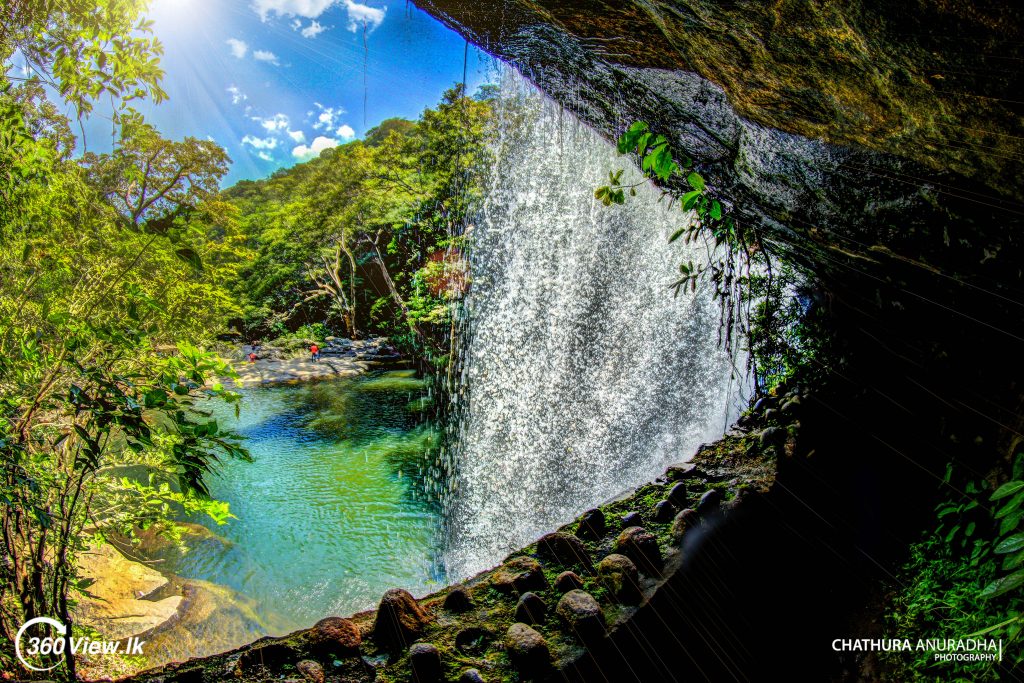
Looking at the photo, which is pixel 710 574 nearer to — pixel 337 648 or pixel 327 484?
pixel 337 648

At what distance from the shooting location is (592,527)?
2910mm

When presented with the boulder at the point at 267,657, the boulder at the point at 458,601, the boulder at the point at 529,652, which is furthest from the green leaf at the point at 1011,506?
the boulder at the point at 267,657

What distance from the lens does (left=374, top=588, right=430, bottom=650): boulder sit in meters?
2.02

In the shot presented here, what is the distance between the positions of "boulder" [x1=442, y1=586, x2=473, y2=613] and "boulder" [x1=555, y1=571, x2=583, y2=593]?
48 cm

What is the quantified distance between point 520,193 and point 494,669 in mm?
11907

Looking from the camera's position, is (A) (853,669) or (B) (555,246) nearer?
(A) (853,669)

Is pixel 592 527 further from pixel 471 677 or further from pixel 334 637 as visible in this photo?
pixel 334 637

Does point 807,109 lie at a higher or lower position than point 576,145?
lower

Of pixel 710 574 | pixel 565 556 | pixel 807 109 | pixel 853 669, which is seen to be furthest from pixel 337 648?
pixel 807 109

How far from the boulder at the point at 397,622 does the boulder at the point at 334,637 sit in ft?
0.35

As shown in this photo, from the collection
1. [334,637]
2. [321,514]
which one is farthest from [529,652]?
[321,514]

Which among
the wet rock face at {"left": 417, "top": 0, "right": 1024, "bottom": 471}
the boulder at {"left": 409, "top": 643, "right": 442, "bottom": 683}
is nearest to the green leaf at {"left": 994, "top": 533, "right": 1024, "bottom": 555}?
the wet rock face at {"left": 417, "top": 0, "right": 1024, "bottom": 471}

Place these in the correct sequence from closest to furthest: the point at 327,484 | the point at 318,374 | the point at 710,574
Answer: the point at 710,574 → the point at 327,484 → the point at 318,374

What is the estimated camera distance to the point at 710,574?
2.18 m
